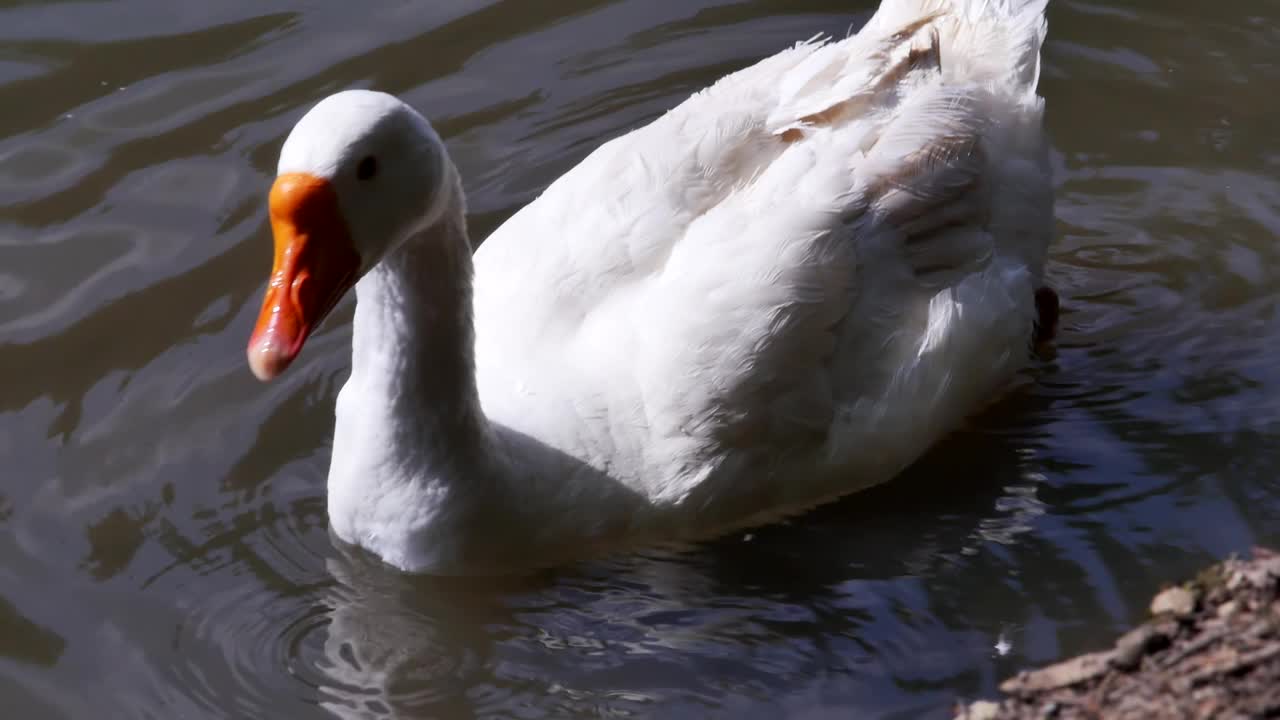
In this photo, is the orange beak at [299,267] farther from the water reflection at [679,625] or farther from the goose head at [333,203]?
the water reflection at [679,625]

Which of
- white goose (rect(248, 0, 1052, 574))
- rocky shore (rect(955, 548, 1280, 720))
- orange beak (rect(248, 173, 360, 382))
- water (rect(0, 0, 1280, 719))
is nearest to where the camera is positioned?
rocky shore (rect(955, 548, 1280, 720))

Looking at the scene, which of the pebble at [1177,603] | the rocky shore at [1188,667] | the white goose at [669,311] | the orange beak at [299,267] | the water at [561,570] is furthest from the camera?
the water at [561,570]

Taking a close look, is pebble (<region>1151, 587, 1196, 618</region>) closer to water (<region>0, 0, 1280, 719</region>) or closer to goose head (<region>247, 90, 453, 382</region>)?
water (<region>0, 0, 1280, 719</region>)

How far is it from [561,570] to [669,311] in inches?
34.8

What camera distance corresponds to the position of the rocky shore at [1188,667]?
371 cm

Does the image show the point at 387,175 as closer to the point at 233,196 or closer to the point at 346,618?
the point at 346,618

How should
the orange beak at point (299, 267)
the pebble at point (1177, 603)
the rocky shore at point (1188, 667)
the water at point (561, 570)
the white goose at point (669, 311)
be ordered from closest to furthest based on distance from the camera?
the rocky shore at point (1188, 667), the pebble at point (1177, 603), the orange beak at point (299, 267), the white goose at point (669, 311), the water at point (561, 570)

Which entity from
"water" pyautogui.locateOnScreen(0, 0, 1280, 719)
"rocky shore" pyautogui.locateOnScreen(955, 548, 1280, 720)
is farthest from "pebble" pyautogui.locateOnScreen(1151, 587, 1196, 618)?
"water" pyautogui.locateOnScreen(0, 0, 1280, 719)

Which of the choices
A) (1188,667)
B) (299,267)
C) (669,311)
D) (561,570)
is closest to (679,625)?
(561,570)

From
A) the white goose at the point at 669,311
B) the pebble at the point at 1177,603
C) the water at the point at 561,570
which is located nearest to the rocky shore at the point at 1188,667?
the pebble at the point at 1177,603

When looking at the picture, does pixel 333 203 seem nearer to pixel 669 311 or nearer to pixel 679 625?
pixel 669 311

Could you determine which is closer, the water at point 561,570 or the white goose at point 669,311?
the white goose at point 669,311

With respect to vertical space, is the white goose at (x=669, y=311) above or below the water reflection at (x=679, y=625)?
above

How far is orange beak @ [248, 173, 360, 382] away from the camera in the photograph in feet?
14.8
